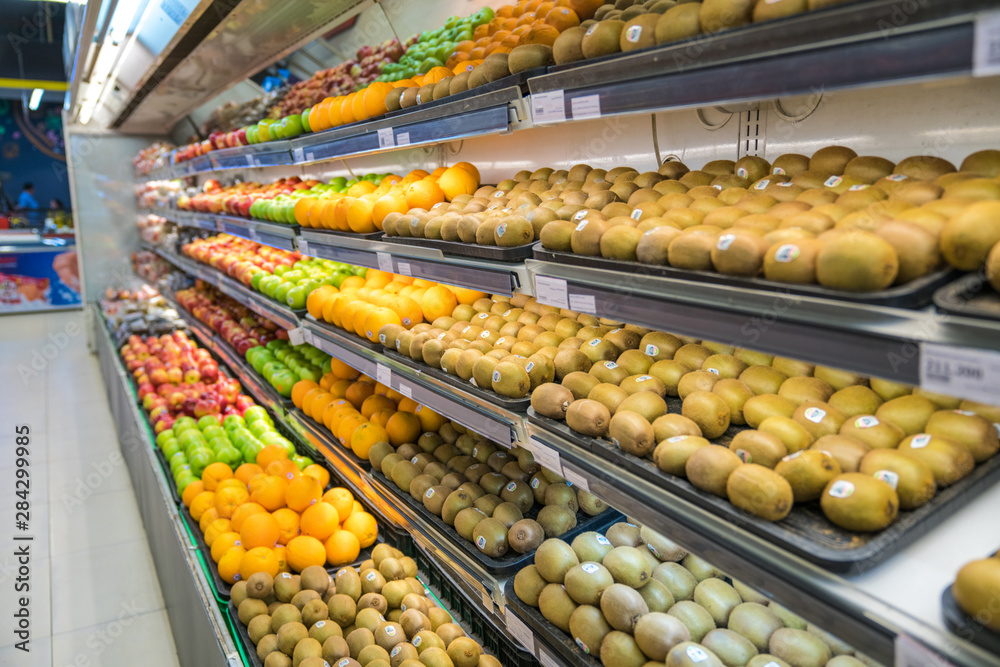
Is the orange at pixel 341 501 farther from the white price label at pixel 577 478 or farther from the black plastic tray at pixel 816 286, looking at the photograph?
the black plastic tray at pixel 816 286

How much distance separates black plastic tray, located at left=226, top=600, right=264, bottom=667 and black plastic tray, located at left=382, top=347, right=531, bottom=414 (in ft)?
3.24

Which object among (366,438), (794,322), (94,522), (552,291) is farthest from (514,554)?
(94,522)

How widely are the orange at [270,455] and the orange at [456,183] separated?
1.48m

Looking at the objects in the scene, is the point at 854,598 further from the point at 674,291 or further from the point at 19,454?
the point at 19,454

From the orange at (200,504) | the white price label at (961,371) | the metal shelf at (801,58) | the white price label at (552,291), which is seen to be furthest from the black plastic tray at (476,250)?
Result: the orange at (200,504)

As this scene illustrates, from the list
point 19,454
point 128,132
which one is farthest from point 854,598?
point 128,132

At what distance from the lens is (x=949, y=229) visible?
0.85m

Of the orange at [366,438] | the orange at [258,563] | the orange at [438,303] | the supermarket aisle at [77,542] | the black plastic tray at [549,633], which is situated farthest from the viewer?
the supermarket aisle at [77,542]

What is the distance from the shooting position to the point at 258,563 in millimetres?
2154

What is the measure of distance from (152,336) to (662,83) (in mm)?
5290

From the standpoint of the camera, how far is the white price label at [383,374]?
2275 mm

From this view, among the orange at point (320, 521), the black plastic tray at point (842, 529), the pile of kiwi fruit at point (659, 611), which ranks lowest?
the orange at point (320, 521)

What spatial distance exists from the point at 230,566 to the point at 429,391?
101cm

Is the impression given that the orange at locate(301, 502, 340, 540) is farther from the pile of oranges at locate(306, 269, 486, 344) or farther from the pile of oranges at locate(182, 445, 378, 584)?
the pile of oranges at locate(306, 269, 486, 344)
